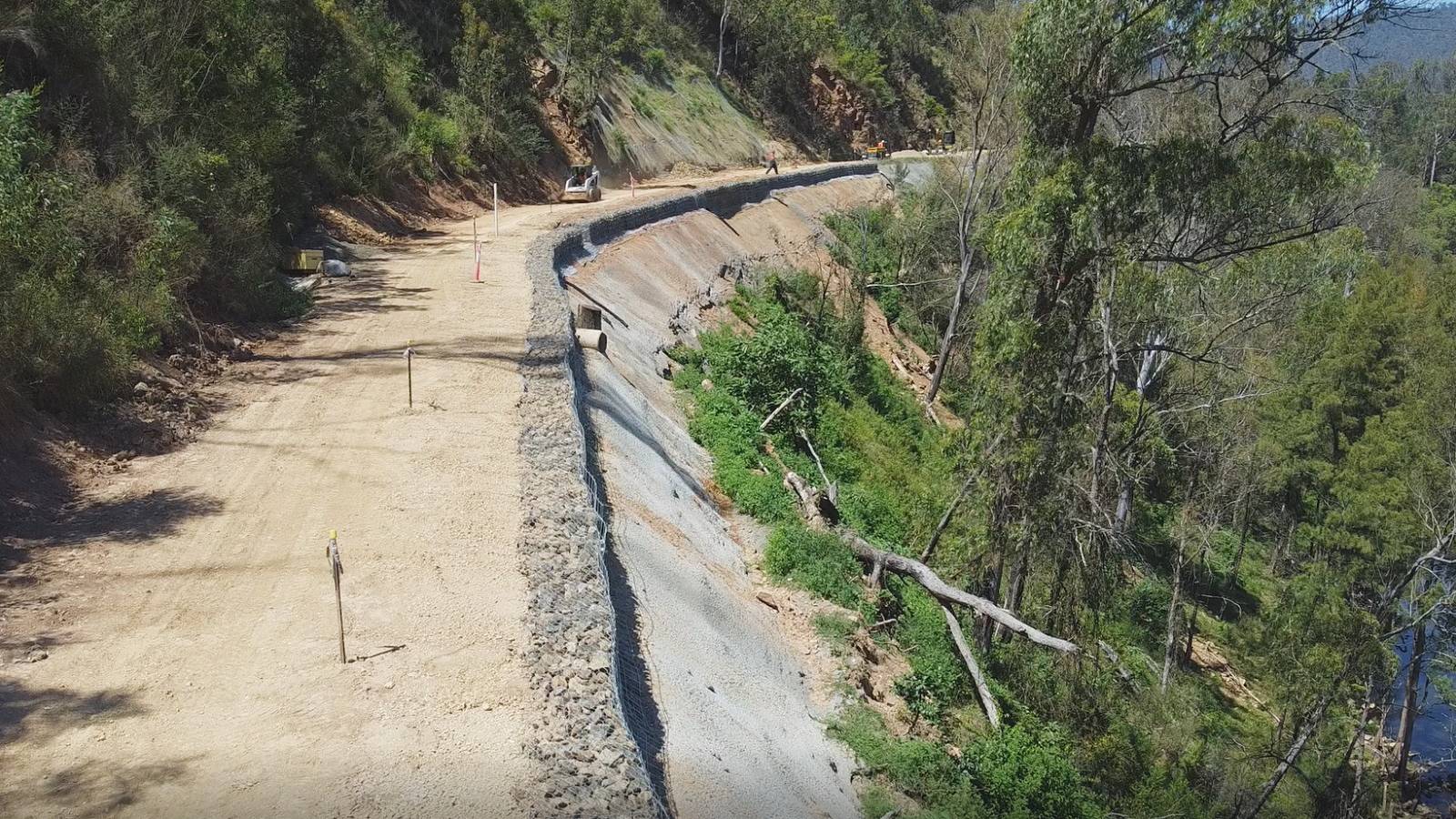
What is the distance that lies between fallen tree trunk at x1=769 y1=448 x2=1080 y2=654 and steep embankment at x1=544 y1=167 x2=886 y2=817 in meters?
1.46

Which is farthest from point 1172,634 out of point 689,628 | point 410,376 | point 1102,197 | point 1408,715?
point 410,376

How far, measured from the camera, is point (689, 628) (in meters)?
11.8

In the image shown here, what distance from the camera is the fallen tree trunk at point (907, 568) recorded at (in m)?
13.4

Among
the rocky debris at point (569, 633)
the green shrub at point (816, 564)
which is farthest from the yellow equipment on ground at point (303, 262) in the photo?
the green shrub at point (816, 564)

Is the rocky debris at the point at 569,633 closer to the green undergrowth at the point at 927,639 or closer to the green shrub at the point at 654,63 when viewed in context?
the green undergrowth at the point at 927,639

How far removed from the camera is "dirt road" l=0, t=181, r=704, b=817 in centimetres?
680

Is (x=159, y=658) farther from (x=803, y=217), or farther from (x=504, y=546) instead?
(x=803, y=217)

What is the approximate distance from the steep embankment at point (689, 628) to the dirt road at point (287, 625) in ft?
5.01

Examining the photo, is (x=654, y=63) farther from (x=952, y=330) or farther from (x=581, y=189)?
(x=952, y=330)

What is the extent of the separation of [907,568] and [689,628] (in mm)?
5184

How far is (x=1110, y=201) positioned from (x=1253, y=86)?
2906mm

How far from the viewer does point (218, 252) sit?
55.6 ft

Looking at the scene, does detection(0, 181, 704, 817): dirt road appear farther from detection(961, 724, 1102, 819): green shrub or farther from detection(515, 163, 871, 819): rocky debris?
detection(961, 724, 1102, 819): green shrub

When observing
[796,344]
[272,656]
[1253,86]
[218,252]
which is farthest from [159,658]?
[796,344]
